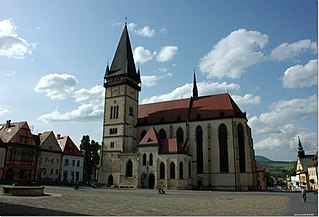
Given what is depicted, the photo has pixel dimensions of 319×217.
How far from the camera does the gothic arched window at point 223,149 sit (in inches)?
1905

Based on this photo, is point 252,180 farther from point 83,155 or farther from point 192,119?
point 83,155

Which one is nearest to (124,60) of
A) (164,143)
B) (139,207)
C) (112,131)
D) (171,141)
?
(112,131)

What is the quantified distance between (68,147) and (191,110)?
88.5 feet

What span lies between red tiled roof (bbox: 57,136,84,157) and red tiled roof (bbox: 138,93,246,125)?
51.0 feet

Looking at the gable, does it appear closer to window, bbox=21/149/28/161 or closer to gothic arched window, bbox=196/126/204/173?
window, bbox=21/149/28/161

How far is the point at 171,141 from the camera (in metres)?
48.5

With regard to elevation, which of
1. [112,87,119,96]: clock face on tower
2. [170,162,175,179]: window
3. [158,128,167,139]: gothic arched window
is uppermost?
[112,87,119,96]: clock face on tower

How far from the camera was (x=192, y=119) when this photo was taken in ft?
173

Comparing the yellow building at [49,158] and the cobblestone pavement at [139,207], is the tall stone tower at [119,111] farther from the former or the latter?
the cobblestone pavement at [139,207]

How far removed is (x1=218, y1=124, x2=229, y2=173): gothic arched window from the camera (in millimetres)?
48375

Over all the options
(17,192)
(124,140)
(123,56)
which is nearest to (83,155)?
(124,140)

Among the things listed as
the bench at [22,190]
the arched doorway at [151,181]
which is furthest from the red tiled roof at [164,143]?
the bench at [22,190]

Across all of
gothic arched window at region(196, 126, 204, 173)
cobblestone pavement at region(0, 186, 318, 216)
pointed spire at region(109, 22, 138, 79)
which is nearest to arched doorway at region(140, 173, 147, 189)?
gothic arched window at region(196, 126, 204, 173)

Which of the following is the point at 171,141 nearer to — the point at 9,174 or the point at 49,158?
the point at 49,158
